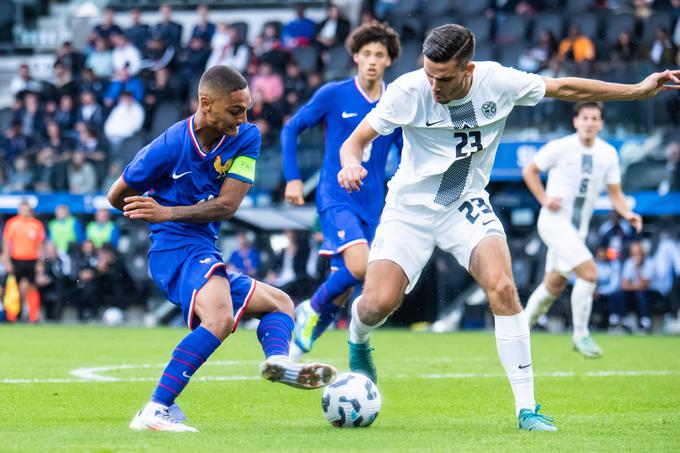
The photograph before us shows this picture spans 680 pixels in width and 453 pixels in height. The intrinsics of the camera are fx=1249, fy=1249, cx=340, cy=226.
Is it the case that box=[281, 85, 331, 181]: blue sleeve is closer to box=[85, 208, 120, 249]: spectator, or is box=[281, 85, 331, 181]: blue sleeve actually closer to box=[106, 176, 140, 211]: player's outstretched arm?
box=[106, 176, 140, 211]: player's outstretched arm

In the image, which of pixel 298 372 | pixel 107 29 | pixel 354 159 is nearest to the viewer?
pixel 298 372

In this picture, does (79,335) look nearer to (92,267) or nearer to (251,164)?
(92,267)

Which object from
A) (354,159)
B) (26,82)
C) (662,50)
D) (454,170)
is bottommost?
(454,170)

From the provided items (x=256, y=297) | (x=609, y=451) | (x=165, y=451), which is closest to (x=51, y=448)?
(x=165, y=451)

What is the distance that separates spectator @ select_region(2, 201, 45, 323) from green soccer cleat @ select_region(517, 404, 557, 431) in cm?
1545

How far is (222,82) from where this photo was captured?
6855 millimetres

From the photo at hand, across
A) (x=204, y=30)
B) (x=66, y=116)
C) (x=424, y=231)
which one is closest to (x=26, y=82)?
(x=66, y=116)

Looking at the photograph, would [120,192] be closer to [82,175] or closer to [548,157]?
[548,157]

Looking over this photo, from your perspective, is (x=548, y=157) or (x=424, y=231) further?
(x=548, y=157)

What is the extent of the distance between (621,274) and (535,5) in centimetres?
630

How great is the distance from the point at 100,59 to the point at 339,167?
1628 cm

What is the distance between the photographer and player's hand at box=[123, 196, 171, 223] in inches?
269

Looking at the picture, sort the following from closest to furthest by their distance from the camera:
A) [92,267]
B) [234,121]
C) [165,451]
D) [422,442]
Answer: [165,451] < [422,442] < [234,121] < [92,267]

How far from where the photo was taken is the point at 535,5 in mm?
22781
